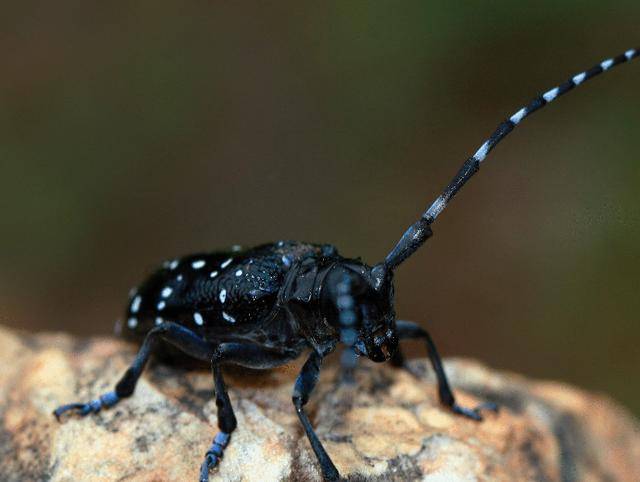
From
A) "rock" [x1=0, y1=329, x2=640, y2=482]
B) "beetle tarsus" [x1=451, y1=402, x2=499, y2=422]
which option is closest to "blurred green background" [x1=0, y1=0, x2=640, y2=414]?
"rock" [x1=0, y1=329, x2=640, y2=482]

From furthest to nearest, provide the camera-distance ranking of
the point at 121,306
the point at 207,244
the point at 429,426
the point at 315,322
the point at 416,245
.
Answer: the point at 207,244
the point at 121,306
the point at 429,426
the point at 315,322
the point at 416,245

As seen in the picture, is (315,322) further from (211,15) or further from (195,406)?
(211,15)

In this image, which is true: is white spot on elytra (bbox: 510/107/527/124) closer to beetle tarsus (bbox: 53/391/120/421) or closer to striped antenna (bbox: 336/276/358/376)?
striped antenna (bbox: 336/276/358/376)

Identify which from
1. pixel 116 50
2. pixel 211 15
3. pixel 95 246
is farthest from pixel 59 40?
pixel 95 246

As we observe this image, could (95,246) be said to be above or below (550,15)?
below

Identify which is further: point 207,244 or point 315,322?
point 207,244

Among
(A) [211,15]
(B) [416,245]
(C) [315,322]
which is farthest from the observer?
(A) [211,15]

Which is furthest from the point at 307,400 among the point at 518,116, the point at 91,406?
the point at 518,116

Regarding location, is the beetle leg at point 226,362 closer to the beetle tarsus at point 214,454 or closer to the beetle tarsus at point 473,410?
the beetle tarsus at point 214,454
